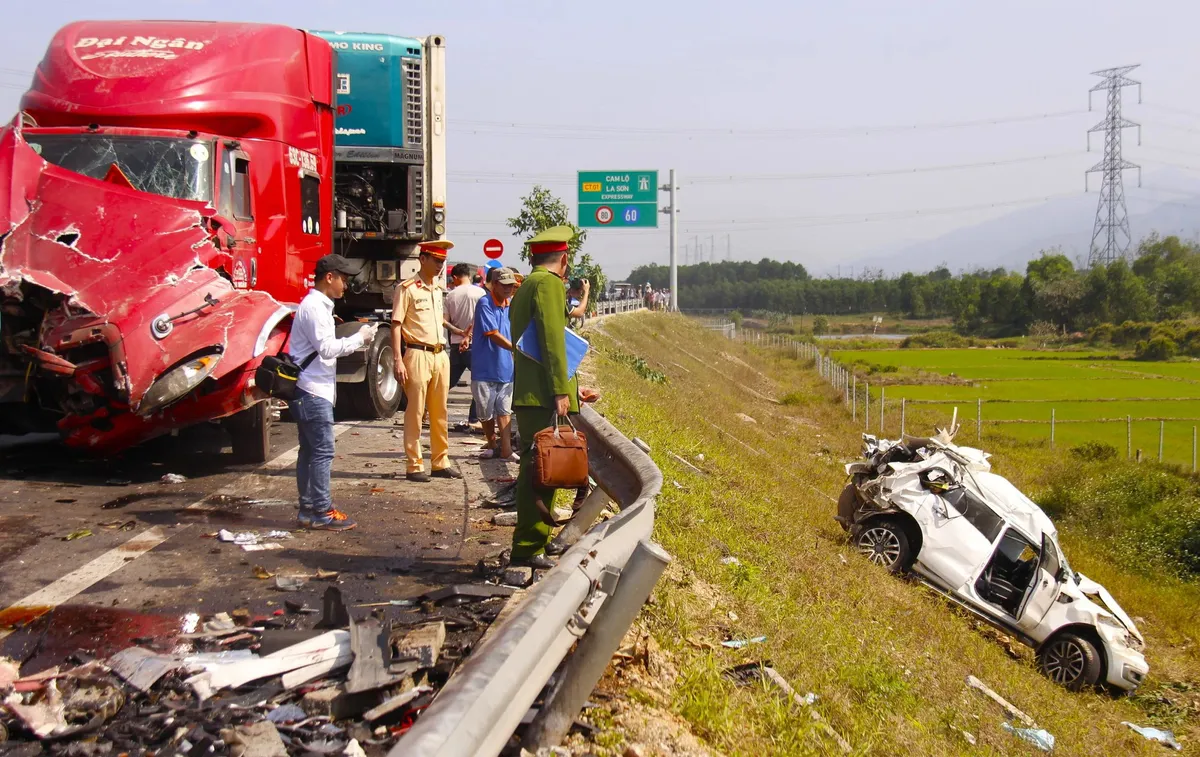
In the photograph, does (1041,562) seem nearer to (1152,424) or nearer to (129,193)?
(129,193)

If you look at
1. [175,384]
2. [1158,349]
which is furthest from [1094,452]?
[1158,349]

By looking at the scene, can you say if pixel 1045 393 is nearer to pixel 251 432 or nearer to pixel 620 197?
pixel 620 197

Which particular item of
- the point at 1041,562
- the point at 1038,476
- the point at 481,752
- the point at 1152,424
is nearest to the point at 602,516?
the point at 481,752

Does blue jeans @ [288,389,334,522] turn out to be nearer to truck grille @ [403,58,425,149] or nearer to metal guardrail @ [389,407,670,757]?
metal guardrail @ [389,407,670,757]

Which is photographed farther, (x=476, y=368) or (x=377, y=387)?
(x=377, y=387)

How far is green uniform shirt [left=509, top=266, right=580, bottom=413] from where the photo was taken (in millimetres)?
5676

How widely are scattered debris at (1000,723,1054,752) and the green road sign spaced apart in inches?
1293

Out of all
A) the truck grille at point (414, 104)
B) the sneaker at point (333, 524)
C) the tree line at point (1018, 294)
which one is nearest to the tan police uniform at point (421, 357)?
the sneaker at point (333, 524)

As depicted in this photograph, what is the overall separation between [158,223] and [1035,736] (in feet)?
24.8

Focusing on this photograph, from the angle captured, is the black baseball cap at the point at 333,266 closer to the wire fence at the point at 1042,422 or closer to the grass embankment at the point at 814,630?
the grass embankment at the point at 814,630

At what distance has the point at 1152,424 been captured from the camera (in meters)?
43.7

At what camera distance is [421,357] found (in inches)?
339

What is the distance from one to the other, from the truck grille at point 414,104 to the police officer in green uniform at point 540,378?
26.6 ft

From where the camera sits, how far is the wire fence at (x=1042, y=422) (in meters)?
34.9
